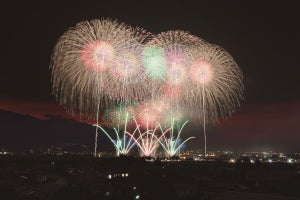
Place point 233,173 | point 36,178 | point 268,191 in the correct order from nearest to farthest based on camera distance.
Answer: point 268,191 → point 36,178 → point 233,173

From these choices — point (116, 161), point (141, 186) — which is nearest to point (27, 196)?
point (141, 186)

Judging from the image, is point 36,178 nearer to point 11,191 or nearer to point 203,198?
point 11,191

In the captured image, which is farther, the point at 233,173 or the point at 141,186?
the point at 233,173

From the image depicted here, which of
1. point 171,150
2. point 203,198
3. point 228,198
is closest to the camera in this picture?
point 228,198

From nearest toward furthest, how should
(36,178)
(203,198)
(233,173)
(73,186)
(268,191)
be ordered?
(203,198) < (73,186) < (268,191) < (36,178) < (233,173)

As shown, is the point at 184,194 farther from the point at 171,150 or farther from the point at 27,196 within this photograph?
the point at 171,150

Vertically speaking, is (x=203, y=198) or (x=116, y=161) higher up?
(x=116, y=161)

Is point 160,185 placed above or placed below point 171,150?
below

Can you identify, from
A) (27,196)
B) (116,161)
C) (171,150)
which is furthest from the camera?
(171,150)

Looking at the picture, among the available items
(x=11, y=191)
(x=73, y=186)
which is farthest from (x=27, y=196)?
(x=73, y=186)
